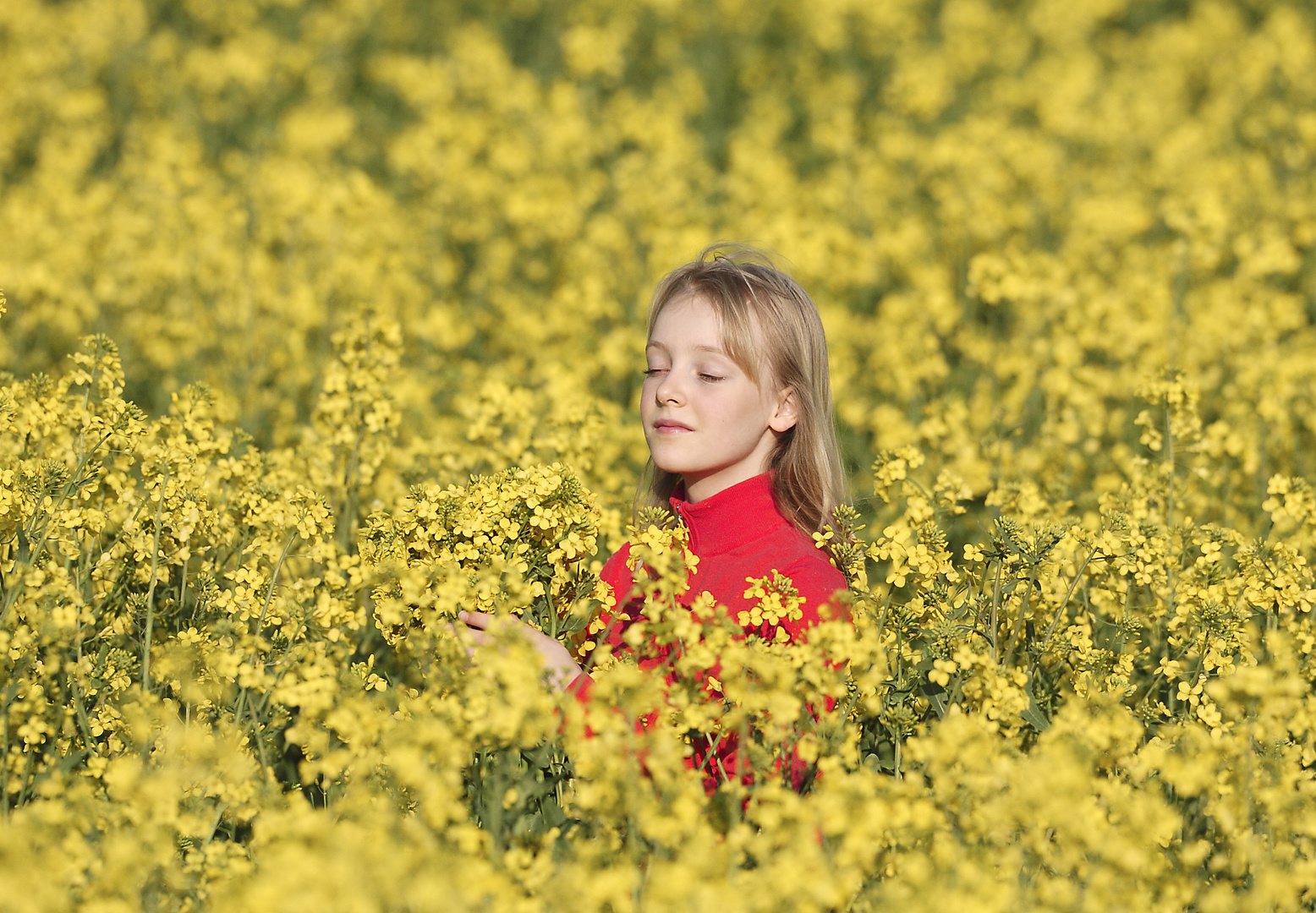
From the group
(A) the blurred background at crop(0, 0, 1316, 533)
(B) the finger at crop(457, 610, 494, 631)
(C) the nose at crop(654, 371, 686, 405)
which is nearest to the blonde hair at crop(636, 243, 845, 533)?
(C) the nose at crop(654, 371, 686, 405)

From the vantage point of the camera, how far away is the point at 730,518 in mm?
3982

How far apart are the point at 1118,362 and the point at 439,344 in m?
3.96

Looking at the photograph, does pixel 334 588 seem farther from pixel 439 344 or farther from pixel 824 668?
pixel 439 344

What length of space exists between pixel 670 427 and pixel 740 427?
23 cm

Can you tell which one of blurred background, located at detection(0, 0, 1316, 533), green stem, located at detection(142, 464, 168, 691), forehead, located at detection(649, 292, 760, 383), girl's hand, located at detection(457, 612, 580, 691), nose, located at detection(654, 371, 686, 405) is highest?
blurred background, located at detection(0, 0, 1316, 533)

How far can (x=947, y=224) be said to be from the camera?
9.66m

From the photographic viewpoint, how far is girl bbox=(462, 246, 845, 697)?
3904 millimetres

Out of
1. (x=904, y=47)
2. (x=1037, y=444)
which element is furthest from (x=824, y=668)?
(x=904, y=47)

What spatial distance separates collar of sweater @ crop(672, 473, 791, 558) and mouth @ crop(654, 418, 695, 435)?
0.24 metres

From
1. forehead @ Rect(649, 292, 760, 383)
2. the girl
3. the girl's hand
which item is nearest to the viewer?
the girl's hand

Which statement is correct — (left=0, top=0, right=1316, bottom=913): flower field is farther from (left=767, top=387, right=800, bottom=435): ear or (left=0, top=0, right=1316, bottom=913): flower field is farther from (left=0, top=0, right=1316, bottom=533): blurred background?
A: (left=767, top=387, right=800, bottom=435): ear

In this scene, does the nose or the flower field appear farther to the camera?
the nose

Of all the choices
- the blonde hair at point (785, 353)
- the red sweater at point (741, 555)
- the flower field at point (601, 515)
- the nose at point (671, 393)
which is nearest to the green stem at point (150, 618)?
the flower field at point (601, 515)

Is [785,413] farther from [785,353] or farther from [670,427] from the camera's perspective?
[670,427]
